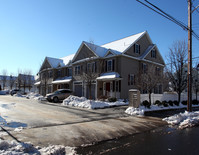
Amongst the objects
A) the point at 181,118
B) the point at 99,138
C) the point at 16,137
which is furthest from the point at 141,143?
the point at 181,118

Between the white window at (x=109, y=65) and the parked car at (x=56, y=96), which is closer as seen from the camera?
the parked car at (x=56, y=96)

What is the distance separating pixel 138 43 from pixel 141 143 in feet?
64.1

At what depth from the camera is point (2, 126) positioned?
6953 mm

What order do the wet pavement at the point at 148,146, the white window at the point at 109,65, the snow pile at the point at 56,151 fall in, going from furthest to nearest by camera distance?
the white window at the point at 109,65
the wet pavement at the point at 148,146
the snow pile at the point at 56,151

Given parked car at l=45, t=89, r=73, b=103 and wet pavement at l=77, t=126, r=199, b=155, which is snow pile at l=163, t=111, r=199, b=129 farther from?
parked car at l=45, t=89, r=73, b=103

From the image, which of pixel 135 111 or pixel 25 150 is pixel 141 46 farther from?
pixel 25 150

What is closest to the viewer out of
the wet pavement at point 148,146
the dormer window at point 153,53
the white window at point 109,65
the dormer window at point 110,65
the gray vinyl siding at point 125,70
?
the wet pavement at point 148,146

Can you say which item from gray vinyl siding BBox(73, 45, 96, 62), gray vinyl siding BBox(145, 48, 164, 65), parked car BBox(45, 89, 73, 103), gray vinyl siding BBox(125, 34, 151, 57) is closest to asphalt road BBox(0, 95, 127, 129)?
parked car BBox(45, 89, 73, 103)

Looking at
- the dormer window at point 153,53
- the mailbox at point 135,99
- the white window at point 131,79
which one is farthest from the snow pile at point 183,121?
the dormer window at point 153,53

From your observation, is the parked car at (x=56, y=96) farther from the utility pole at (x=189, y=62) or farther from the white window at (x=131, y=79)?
the utility pole at (x=189, y=62)

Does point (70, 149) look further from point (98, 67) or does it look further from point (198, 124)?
point (98, 67)

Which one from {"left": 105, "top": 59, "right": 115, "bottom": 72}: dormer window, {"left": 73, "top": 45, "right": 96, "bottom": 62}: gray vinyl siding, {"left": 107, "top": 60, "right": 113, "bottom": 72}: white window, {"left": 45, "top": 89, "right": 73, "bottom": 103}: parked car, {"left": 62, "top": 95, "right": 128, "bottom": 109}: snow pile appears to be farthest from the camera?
{"left": 73, "top": 45, "right": 96, "bottom": 62}: gray vinyl siding

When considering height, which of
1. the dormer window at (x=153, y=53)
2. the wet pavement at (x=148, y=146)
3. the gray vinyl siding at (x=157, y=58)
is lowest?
the wet pavement at (x=148, y=146)

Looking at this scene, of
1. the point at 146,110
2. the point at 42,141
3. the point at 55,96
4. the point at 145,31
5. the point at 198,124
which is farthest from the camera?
the point at 145,31
